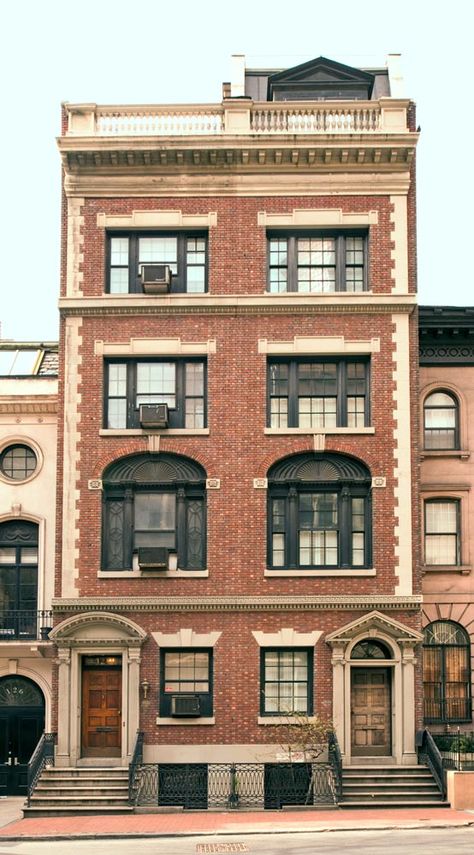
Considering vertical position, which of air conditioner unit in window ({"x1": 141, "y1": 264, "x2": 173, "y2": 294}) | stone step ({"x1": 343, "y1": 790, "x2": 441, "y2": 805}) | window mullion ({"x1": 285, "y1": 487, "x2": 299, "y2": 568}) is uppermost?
air conditioner unit in window ({"x1": 141, "y1": 264, "x2": 173, "y2": 294})

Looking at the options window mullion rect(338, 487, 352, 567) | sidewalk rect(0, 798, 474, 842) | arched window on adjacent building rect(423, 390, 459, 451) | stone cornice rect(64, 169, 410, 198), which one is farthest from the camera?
arched window on adjacent building rect(423, 390, 459, 451)

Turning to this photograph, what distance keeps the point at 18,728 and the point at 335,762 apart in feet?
29.9

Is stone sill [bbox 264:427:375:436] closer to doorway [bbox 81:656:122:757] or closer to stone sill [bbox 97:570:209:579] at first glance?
stone sill [bbox 97:570:209:579]

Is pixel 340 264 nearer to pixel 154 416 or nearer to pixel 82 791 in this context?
pixel 154 416

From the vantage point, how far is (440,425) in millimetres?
37469

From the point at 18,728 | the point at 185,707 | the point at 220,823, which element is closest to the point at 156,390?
the point at 185,707

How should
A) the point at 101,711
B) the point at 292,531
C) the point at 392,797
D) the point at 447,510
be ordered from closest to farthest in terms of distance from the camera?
the point at 392,797 < the point at 101,711 < the point at 292,531 < the point at 447,510

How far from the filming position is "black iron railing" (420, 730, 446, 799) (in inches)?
1246

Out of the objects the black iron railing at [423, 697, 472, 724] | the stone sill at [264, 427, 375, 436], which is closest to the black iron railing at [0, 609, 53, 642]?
the stone sill at [264, 427, 375, 436]

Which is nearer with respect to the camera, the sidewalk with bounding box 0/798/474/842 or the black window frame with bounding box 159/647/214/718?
the sidewalk with bounding box 0/798/474/842

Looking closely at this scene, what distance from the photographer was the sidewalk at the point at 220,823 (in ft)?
91.9

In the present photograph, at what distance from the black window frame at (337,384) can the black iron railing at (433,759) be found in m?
7.85

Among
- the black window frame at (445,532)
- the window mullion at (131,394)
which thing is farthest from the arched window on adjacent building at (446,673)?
the window mullion at (131,394)

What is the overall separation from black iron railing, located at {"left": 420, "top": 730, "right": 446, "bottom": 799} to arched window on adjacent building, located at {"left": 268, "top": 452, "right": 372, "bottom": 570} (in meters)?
4.52
